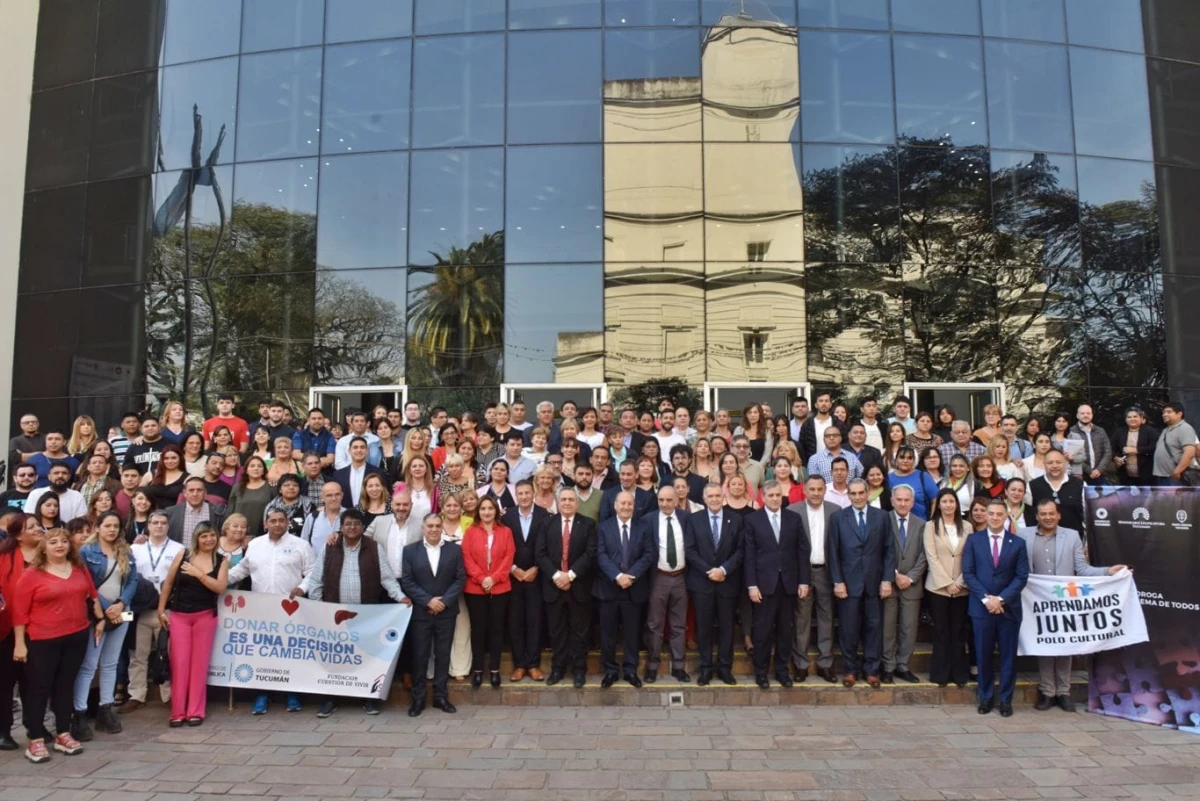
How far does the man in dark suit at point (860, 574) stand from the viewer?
7.46 meters

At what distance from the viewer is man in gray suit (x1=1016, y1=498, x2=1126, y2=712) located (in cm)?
721

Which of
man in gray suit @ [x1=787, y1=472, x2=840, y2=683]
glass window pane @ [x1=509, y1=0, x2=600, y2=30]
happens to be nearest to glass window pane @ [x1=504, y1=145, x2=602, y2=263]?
glass window pane @ [x1=509, y1=0, x2=600, y2=30]

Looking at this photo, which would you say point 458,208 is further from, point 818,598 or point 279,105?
point 818,598

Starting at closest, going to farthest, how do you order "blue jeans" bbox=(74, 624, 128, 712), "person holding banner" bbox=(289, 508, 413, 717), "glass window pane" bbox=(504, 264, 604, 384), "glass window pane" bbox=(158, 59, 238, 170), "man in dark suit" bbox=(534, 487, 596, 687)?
"blue jeans" bbox=(74, 624, 128, 712)
"person holding banner" bbox=(289, 508, 413, 717)
"man in dark suit" bbox=(534, 487, 596, 687)
"glass window pane" bbox=(504, 264, 604, 384)
"glass window pane" bbox=(158, 59, 238, 170)

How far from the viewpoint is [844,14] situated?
1441cm

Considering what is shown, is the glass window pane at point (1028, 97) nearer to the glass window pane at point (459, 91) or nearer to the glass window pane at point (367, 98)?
the glass window pane at point (459, 91)

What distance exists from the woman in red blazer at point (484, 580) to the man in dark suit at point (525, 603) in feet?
0.35

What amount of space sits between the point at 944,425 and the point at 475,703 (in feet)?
22.8

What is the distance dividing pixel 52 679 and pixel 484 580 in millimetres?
3427

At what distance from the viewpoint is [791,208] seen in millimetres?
14039

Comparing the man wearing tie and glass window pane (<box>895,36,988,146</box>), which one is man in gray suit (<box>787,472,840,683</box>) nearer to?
the man wearing tie

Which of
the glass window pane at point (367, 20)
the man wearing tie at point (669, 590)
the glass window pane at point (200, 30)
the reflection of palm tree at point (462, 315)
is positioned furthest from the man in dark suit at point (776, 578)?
the glass window pane at point (200, 30)

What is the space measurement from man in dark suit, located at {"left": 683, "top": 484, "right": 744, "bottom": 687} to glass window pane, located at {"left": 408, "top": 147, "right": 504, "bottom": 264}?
8.09 meters

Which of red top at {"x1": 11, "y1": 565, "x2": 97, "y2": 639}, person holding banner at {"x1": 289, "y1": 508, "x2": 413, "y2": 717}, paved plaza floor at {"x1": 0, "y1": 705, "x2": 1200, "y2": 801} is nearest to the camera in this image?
paved plaza floor at {"x1": 0, "y1": 705, "x2": 1200, "y2": 801}
